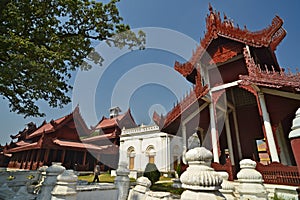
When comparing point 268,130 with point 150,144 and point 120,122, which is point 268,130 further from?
point 120,122

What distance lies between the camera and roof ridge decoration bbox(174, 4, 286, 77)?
29.6 feet

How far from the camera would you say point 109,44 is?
880 cm

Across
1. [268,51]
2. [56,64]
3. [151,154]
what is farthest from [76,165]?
[268,51]

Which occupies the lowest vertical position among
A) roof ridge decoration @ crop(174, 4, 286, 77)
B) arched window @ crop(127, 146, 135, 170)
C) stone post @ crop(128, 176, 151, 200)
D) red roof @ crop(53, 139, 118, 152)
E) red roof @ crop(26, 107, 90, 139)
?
stone post @ crop(128, 176, 151, 200)

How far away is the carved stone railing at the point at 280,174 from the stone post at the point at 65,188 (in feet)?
21.4

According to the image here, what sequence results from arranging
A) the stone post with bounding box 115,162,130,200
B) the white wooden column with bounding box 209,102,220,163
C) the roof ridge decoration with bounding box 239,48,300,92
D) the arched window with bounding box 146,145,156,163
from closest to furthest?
the stone post with bounding box 115,162,130,200
the roof ridge decoration with bounding box 239,48,300,92
the white wooden column with bounding box 209,102,220,163
the arched window with bounding box 146,145,156,163

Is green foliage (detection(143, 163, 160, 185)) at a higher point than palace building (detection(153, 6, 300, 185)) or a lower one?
lower

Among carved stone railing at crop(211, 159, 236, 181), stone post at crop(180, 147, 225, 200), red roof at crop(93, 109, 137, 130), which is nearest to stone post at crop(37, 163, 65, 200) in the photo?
stone post at crop(180, 147, 225, 200)

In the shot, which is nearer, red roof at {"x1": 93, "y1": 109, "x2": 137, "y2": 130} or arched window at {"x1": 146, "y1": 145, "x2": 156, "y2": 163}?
arched window at {"x1": 146, "y1": 145, "x2": 156, "y2": 163}

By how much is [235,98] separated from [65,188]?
10.9 metres

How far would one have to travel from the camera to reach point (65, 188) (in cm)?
366

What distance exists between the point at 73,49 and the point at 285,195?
9.77 metres

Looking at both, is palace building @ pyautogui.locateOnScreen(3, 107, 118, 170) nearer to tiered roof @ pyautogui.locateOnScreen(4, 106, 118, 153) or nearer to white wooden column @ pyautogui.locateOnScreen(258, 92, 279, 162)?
tiered roof @ pyautogui.locateOnScreen(4, 106, 118, 153)

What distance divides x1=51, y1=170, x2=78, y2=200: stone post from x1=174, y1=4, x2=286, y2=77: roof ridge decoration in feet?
32.5
